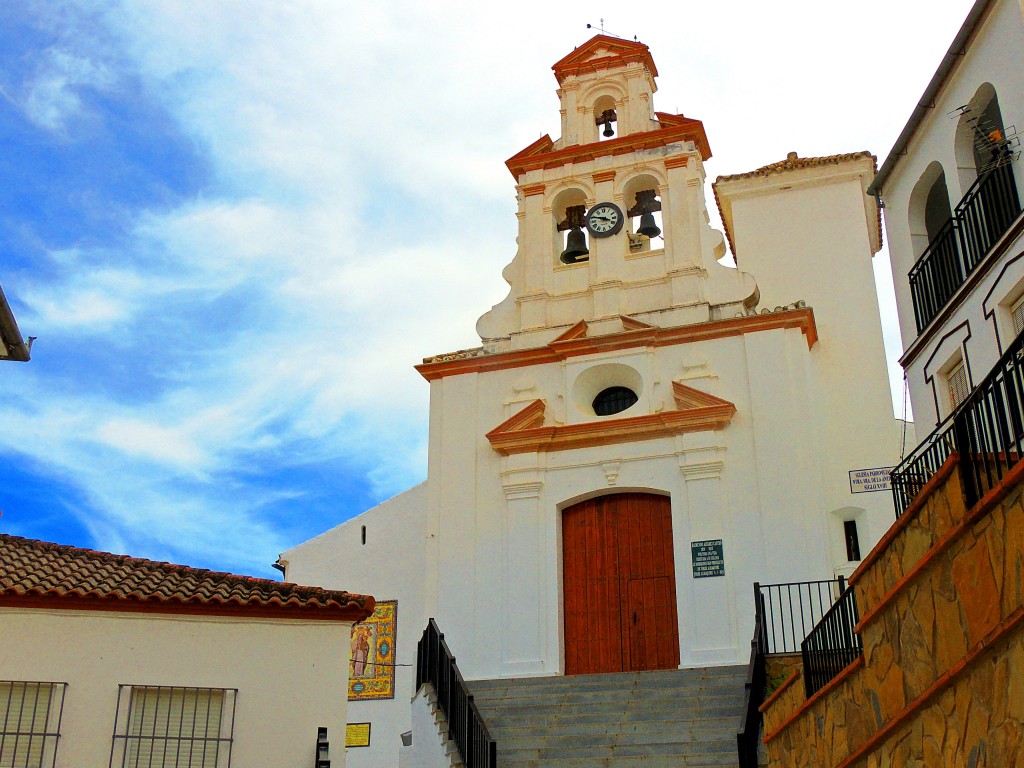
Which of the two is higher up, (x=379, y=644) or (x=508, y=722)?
(x=379, y=644)

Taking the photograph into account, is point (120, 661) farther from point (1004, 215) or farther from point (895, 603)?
point (1004, 215)

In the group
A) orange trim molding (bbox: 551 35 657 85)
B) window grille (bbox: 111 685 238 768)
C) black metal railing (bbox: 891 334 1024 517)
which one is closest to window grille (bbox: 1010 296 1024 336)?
black metal railing (bbox: 891 334 1024 517)

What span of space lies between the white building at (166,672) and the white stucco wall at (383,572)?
9077 millimetres

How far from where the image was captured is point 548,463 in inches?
755

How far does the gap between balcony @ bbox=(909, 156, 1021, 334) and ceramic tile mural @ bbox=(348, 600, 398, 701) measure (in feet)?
40.5

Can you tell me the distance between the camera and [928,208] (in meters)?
14.6

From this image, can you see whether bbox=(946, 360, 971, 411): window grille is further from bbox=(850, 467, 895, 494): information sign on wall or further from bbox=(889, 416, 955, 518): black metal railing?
bbox=(850, 467, 895, 494): information sign on wall

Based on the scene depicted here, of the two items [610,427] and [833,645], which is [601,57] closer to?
[610,427]

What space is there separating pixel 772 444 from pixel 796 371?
127cm

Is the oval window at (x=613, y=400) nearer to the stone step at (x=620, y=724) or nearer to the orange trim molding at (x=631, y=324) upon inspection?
the orange trim molding at (x=631, y=324)

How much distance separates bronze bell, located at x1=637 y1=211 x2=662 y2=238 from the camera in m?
20.5

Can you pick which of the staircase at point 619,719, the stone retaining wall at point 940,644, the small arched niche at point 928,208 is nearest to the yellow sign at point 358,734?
the staircase at point 619,719

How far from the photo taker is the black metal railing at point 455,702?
1354cm

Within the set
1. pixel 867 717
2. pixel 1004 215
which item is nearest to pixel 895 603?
pixel 867 717
